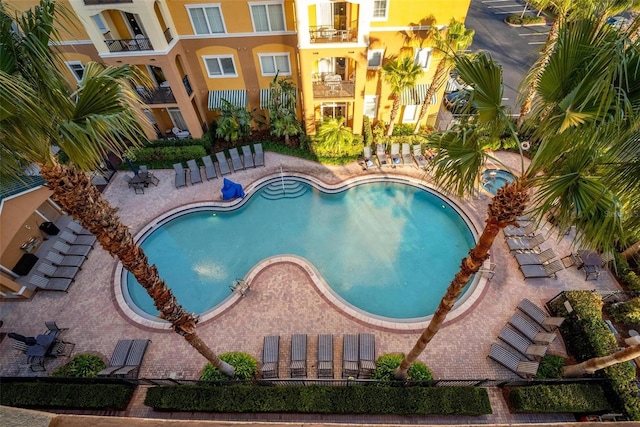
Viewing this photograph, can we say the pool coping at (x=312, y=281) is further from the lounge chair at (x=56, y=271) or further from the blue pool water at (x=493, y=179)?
the blue pool water at (x=493, y=179)

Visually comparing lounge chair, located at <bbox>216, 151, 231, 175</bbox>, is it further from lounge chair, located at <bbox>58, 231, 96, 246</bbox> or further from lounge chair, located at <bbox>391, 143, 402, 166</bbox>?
lounge chair, located at <bbox>391, 143, 402, 166</bbox>

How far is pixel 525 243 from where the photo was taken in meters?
17.3

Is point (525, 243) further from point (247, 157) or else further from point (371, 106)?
point (247, 157)

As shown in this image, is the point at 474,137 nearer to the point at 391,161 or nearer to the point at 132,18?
the point at 391,161

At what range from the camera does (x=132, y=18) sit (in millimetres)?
19781

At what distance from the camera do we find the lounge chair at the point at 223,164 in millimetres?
21969

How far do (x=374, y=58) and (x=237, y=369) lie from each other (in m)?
19.2

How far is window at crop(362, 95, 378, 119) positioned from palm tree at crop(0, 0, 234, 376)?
59.4 ft

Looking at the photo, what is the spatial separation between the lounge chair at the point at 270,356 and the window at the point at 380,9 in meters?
18.0

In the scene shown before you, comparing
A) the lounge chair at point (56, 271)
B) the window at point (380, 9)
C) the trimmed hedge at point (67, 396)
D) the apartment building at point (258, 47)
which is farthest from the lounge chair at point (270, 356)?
the window at point (380, 9)

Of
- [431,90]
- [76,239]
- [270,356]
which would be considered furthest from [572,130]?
[76,239]

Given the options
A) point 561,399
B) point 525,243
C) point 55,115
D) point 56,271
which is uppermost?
point 55,115

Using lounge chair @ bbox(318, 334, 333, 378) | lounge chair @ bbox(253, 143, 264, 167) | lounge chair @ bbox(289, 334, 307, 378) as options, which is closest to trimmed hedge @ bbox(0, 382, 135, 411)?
lounge chair @ bbox(289, 334, 307, 378)

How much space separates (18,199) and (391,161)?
827 inches
